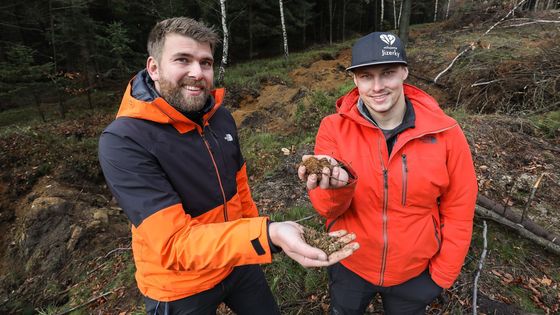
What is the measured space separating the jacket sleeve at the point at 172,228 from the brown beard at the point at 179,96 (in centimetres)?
45

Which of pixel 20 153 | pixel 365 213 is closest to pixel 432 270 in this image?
pixel 365 213

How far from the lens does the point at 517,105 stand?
6949 mm

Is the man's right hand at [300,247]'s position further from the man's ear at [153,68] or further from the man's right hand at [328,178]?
the man's ear at [153,68]

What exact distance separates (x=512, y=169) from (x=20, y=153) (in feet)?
38.6

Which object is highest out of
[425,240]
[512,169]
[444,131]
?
[444,131]

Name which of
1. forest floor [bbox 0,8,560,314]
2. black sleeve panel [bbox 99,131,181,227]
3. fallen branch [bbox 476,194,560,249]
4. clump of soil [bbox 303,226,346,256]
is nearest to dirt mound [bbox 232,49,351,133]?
forest floor [bbox 0,8,560,314]

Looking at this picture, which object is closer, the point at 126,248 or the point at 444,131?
the point at 444,131

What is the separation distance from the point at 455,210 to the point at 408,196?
14.6 inches

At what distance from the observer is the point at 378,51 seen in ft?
6.21

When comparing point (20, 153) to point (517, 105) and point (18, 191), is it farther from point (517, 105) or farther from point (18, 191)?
point (517, 105)

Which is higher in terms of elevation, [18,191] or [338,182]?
[338,182]

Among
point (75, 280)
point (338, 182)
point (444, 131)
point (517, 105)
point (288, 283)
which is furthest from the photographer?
point (517, 105)

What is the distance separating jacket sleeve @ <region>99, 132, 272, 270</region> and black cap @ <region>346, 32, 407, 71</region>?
1231 millimetres

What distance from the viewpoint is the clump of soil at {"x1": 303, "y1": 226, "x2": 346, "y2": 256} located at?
1.50 meters
